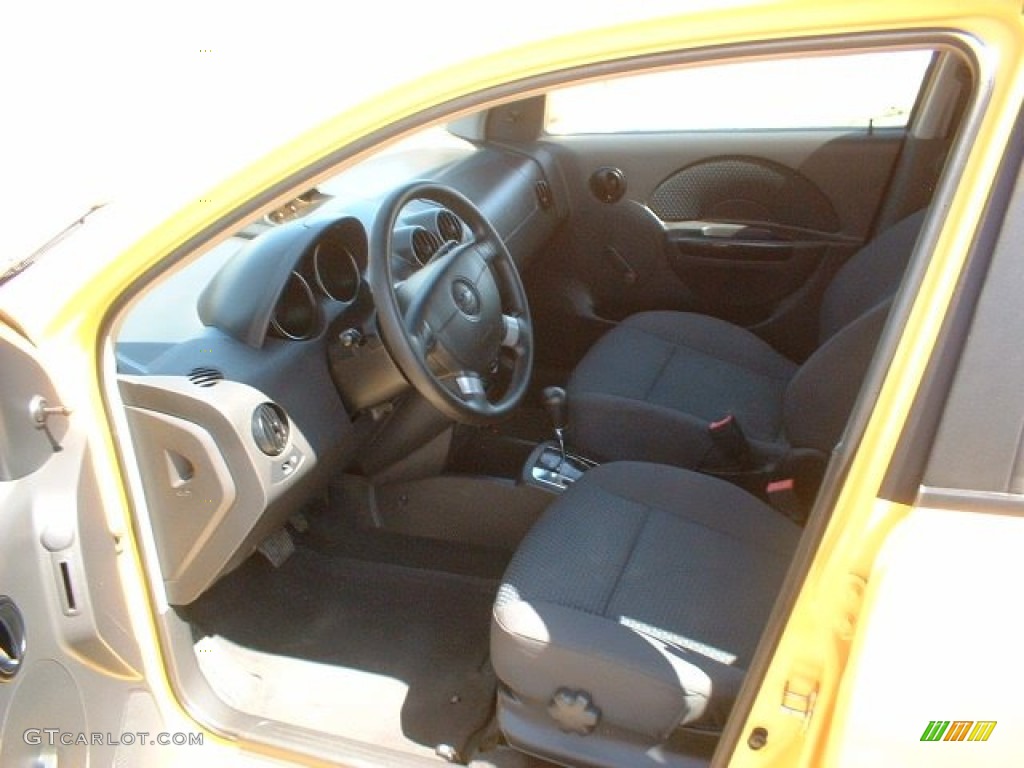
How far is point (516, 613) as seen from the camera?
1.55 m

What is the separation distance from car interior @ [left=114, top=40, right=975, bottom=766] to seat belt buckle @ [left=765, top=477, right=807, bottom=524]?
0.02m

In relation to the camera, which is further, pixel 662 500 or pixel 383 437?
pixel 383 437

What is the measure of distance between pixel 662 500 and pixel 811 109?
6.21 ft

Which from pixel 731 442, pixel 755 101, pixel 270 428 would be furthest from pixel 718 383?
pixel 270 428

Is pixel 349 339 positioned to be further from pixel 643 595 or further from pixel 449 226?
pixel 643 595

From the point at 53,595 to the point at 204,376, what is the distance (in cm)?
42

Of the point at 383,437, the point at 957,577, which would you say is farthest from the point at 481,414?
the point at 957,577

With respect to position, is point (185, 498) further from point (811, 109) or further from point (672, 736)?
point (811, 109)

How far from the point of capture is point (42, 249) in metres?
1.32

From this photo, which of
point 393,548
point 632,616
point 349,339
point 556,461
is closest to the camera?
point 632,616

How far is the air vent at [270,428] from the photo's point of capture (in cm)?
163

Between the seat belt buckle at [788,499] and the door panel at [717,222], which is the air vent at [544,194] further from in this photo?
the seat belt buckle at [788,499]

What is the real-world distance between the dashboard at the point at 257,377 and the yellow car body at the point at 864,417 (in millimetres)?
202

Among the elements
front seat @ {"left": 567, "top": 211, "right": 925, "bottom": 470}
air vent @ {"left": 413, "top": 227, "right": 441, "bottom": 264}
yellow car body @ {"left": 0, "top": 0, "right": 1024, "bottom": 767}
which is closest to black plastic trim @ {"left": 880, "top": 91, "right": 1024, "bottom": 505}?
yellow car body @ {"left": 0, "top": 0, "right": 1024, "bottom": 767}
